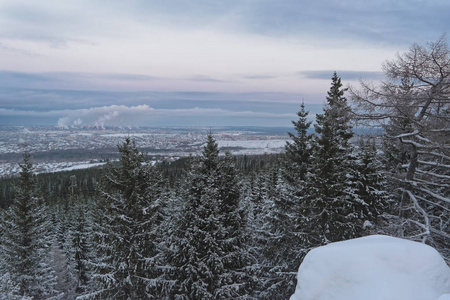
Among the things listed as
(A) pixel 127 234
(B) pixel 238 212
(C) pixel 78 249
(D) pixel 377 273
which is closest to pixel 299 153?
(B) pixel 238 212

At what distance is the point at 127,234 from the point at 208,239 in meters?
3.76

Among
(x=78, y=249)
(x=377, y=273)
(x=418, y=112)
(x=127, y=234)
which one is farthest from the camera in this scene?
(x=78, y=249)

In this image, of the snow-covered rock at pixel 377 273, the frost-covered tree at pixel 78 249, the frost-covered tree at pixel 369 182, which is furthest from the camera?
the frost-covered tree at pixel 78 249

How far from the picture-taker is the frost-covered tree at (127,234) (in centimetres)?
1256

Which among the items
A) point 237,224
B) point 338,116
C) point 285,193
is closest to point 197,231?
point 237,224

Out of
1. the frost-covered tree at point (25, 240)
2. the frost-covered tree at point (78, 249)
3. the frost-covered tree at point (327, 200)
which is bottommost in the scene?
the frost-covered tree at point (78, 249)

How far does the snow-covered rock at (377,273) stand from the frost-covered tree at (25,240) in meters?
18.5

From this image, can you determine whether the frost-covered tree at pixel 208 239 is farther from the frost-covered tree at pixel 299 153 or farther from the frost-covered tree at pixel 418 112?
the frost-covered tree at pixel 418 112

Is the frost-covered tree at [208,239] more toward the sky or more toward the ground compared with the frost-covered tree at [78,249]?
more toward the sky

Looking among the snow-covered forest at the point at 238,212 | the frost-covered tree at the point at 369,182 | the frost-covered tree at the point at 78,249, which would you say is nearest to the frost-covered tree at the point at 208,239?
the snow-covered forest at the point at 238,212

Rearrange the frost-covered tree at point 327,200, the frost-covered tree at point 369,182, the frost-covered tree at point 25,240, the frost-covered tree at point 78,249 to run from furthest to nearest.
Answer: the frost-covered tree at point 78,249 < the frost-covered tree at point 25,240 < the frost-covered tree at point 369,182 < the frost-covered tree at point 327,200

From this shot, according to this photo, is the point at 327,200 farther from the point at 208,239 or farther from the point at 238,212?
the point at 208,239

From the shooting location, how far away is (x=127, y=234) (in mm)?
12773

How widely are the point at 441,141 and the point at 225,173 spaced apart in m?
9.08
